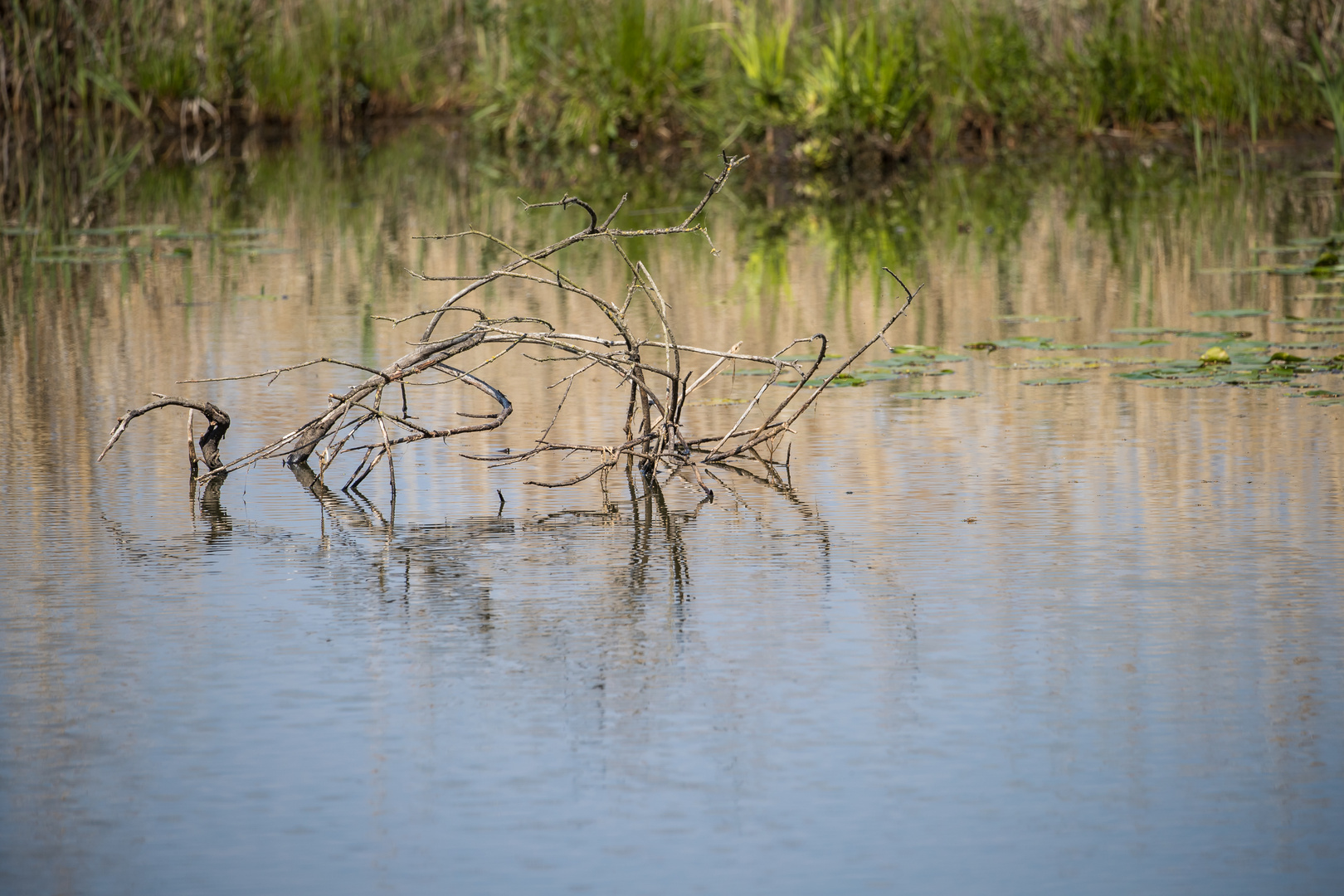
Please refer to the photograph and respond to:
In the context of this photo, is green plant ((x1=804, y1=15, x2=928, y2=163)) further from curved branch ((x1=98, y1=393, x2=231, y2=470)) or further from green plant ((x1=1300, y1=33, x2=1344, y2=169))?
curved branch ((x1=98, y1=393, x2=231, y2=470))

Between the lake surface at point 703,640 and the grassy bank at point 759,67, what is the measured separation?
8348 millimetres

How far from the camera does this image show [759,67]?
50.1 ft

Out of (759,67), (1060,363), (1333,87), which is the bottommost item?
(1060,363)

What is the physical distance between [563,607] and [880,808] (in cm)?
109

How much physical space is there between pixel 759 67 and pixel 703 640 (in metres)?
12.4

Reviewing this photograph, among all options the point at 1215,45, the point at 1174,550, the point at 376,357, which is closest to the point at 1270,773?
the point at 1174,550

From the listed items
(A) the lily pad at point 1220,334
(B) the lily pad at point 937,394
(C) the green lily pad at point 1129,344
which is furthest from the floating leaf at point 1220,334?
(B) the lily pad at point 937,394

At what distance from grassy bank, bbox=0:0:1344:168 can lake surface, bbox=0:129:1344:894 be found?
8.35 meters

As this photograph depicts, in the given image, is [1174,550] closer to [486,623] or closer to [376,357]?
[486,623]

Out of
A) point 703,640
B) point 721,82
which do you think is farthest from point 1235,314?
point 721,82

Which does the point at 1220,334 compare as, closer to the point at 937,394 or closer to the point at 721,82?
the point at 937,394

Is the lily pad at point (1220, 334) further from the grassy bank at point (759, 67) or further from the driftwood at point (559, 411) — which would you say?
the grassy bank at point (759, 67)

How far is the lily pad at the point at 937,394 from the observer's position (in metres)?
5.71

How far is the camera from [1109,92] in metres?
17.4
